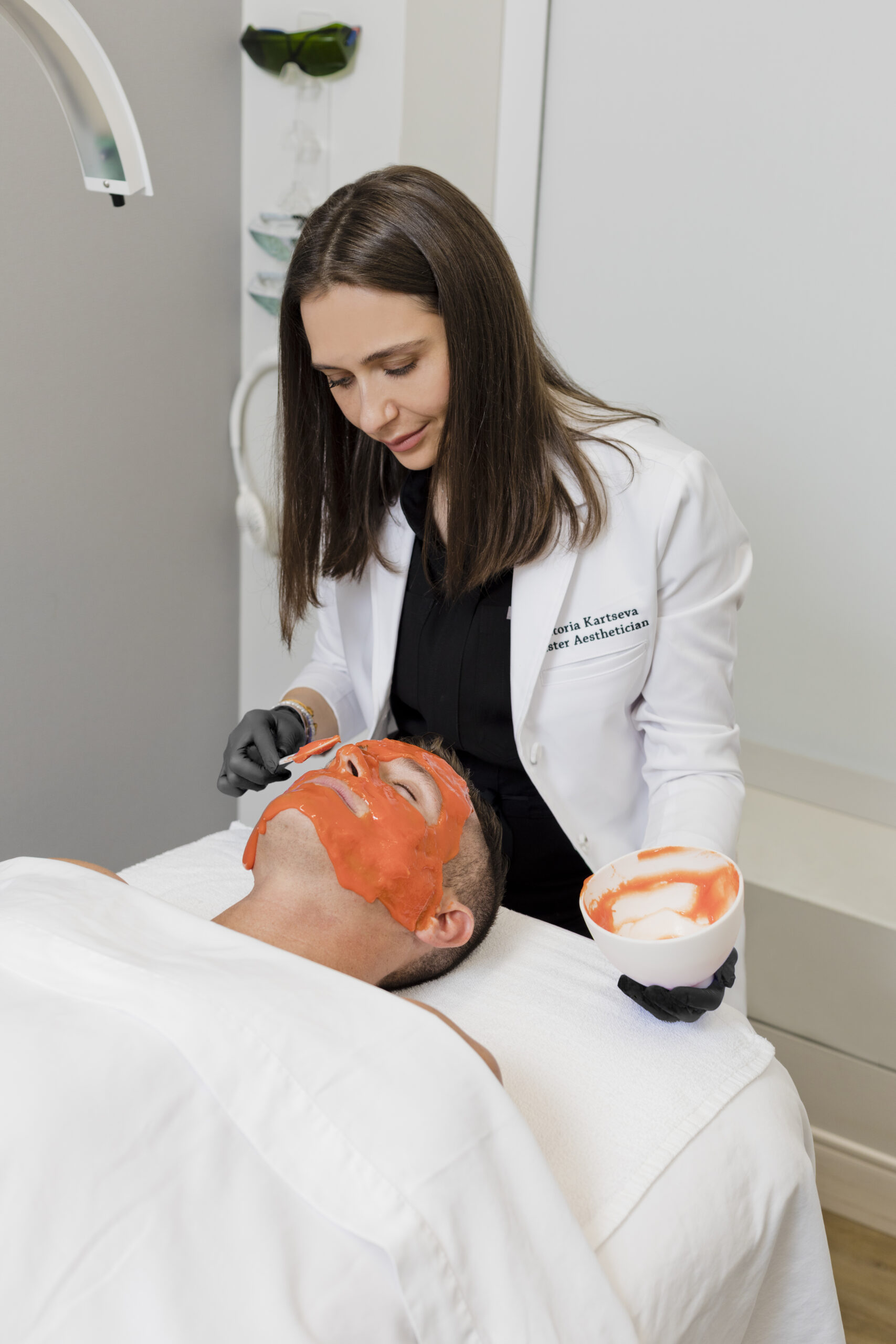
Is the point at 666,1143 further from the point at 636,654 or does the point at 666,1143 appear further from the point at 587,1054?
the point at 636,654

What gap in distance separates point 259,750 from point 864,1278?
4.35 ft

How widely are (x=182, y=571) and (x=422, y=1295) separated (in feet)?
5.65

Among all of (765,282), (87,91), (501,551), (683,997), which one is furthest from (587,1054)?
(765,282)

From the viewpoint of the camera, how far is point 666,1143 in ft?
3.38

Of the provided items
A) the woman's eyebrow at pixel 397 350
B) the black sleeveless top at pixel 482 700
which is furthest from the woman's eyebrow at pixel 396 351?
the black sleeveless top at pixel 482 700

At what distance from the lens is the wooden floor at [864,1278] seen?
1.65 m

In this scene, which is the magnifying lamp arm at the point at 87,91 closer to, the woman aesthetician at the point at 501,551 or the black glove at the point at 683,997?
the woman aesthetician at the point at 501,551

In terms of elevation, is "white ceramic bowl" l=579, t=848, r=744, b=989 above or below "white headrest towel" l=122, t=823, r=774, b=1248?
above

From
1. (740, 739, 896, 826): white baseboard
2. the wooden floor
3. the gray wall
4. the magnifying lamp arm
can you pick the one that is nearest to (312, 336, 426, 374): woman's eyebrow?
the magnifying lamp arm

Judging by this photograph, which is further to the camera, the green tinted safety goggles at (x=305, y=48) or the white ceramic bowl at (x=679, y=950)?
the green tinted safety goggles at (x=305, y=48)

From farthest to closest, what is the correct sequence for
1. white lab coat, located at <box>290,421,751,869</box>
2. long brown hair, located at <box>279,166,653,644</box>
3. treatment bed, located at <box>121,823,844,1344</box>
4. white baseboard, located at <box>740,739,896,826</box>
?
1. white baseboard, located at <box>740,739,896,826</box>
2. white lab coat, located at <box>290,421,751,869</box>
3. long brown hair, located at <box>279,166,653,644</box>
4. treatment bed, located at <box>121,823,844,1344</box>

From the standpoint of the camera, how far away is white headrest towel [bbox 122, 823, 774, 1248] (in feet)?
3.32

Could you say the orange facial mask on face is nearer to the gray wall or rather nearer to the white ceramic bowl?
the white ceramic bowl

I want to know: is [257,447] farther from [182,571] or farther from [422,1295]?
[422,1295]
